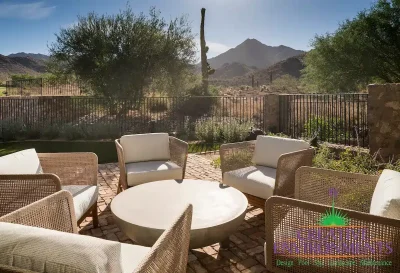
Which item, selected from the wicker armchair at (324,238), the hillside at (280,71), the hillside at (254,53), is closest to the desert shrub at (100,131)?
the wicker armchair at (324,238)

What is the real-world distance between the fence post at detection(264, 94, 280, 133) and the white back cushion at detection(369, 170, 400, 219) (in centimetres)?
695

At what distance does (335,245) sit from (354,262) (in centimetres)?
14

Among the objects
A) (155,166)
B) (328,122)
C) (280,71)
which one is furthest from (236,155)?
(280,71)

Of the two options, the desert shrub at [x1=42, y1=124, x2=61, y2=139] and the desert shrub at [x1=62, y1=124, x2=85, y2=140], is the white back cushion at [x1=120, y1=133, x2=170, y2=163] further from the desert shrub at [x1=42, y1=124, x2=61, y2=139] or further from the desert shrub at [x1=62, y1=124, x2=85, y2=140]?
the desert shrub at [x1=42, y1=124, x2=61, y2=139]

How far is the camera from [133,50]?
13633mm

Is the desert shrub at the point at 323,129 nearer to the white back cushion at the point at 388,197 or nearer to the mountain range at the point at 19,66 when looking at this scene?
the white back cushion at the point at 388,197

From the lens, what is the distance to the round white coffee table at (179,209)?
101 inches

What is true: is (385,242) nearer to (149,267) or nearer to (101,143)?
(149,267)

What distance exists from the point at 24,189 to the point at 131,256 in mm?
1575

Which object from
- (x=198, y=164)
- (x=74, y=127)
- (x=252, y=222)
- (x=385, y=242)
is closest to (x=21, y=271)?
(x=385, y=242)

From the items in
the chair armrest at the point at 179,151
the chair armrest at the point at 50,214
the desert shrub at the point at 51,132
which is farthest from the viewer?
the desert shrub at the point at 51,132

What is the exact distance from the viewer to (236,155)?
4547 millimetres

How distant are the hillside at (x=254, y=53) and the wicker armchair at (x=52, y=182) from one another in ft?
415

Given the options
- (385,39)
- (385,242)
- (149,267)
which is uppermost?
(385,39)
